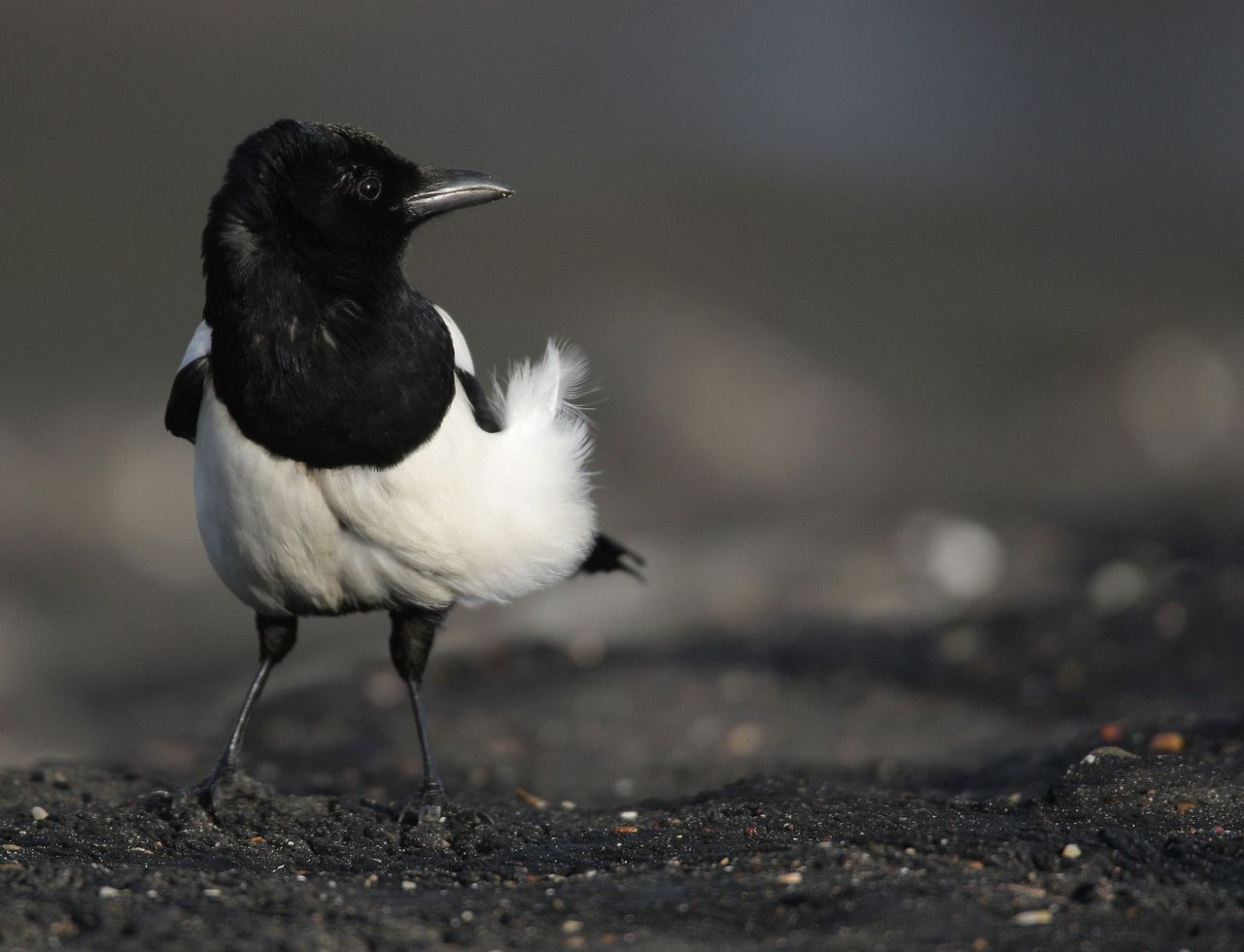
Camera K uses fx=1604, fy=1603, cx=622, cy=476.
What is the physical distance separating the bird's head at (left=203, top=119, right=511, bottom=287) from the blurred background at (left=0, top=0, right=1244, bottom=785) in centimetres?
161

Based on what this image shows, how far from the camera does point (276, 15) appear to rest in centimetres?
1950

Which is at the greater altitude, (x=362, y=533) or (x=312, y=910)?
(x=362, y=533)

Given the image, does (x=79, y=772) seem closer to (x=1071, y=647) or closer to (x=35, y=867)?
(x=35, y=867)

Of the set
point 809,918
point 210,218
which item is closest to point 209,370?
point 210,218

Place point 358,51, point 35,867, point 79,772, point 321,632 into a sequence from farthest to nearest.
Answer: point 358,51
point 321,632
point 79,772
point 35,867

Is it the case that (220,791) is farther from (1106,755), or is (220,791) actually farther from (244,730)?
(1106,755)

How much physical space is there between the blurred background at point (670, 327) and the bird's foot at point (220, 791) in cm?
200

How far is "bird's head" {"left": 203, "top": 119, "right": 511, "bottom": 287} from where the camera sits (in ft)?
16.1

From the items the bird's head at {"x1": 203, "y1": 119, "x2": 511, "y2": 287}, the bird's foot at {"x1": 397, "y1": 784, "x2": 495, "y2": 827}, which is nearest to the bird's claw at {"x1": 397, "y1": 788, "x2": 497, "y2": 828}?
the bird's foot at {"x1": 397, "y1": 784, "x2": 495, "y2": 827}

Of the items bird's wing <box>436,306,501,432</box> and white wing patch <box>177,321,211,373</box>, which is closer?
white wing patch <box>177,321,211,373</box>

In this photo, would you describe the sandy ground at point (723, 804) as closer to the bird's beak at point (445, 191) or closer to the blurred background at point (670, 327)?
the blurred background at point (670, 327)

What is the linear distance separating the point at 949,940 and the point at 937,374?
1053 cm

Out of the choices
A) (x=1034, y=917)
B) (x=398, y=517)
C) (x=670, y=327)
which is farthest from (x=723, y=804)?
(x=670, y=327)

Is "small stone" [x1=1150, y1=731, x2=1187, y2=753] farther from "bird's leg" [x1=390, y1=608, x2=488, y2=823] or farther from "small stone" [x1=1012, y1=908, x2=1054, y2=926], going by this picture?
"bird's leg" [x1=390, y1=608, x2=488, y2=823]
